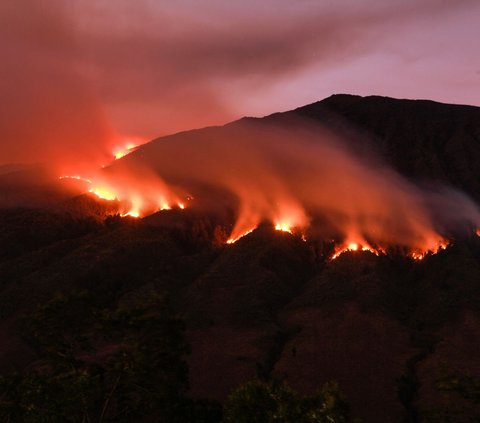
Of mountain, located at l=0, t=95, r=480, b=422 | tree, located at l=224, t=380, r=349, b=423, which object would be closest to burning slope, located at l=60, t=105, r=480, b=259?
mountain, located at l=0, t=95, r=480, b=422

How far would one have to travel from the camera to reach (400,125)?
19250 centimetres

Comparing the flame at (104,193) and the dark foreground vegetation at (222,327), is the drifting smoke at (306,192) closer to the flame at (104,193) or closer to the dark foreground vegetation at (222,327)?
the flame at (104,193)

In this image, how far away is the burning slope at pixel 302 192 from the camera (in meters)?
120

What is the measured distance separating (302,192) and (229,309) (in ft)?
234

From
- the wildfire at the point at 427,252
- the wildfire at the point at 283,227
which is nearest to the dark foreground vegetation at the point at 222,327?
the wildfire at the point at 427,252

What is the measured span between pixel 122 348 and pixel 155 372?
3.49 meters

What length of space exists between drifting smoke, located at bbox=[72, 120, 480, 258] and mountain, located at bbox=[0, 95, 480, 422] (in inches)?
164

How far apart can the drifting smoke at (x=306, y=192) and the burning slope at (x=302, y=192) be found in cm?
27

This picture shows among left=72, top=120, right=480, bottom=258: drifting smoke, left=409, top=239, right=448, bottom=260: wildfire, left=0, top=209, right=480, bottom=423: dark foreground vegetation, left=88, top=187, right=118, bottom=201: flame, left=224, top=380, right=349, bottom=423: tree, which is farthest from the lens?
left=88, top=187, right=118, bottom=201: flame

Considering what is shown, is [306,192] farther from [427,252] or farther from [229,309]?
[229,309]

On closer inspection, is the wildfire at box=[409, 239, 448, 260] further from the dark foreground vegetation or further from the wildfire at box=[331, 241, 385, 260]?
the wildfire at box=[331, 241, 385, 260]

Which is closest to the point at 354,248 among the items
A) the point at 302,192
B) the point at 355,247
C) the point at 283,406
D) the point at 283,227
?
the point at 355,247

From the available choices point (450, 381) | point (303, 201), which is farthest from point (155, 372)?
point (303, 201)

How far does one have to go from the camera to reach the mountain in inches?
1282
